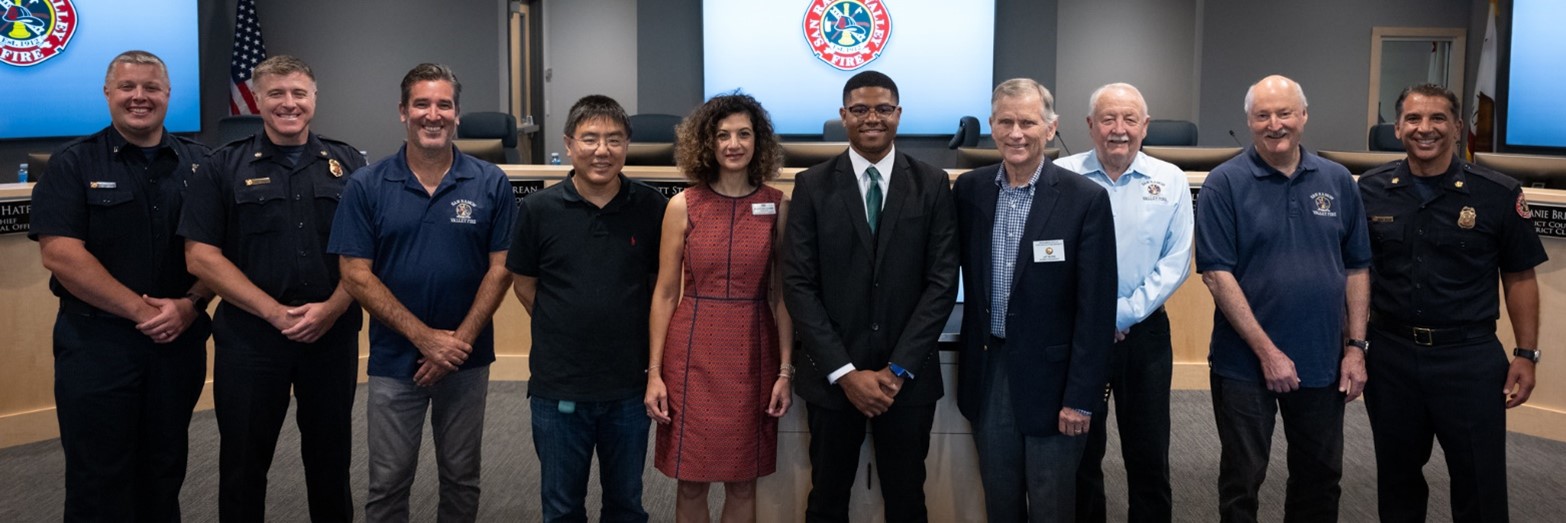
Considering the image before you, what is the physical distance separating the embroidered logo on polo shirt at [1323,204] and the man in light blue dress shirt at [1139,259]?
0.31m

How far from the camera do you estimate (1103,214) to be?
276 centimetres

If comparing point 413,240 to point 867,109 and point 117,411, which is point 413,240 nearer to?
point 117,411

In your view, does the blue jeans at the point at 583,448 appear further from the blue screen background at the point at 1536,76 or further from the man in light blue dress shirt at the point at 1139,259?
the blue screen background at the point at 1536,76

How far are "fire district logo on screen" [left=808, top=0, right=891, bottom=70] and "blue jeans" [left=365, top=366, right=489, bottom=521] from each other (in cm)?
776

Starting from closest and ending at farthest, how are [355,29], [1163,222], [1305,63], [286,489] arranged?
[1163,222] → [286,489] → [355,29] → [1305,63]

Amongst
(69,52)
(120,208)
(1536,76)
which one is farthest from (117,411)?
(1536,76)

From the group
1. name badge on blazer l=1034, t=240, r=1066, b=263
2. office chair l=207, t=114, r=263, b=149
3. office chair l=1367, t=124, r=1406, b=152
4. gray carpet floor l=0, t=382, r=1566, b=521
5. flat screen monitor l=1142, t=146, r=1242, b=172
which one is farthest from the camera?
office chair l=1367, t=124, r=1406, b=152

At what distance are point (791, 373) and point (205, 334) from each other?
5.58ft

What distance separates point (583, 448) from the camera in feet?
9.84

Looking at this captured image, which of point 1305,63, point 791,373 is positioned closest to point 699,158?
point 791,373

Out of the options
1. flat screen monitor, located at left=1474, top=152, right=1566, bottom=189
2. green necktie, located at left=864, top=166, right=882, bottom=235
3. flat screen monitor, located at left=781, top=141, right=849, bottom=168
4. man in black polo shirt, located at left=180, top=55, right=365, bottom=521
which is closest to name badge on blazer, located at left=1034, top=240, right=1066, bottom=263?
green necktie, located at left=864, top=166, right=882, bottom=235

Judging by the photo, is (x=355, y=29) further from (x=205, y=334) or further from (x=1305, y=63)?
(x=1305, y=63)

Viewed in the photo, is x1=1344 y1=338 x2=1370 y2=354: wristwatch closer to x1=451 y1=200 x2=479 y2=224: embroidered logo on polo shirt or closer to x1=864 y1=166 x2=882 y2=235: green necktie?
x1=864 y1=166 x2=882 y2=235: green necktie

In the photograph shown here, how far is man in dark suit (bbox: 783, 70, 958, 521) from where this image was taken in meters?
2.78
